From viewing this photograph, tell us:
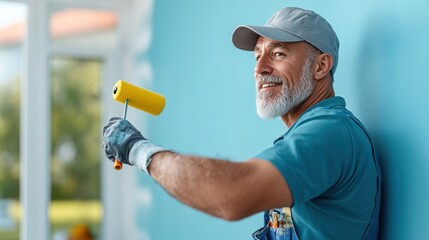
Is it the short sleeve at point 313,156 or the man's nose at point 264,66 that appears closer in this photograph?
the short sleeve at point 313,156

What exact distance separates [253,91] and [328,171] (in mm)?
1055

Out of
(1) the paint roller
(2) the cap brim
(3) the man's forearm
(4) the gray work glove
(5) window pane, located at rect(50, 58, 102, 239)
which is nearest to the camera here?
(3) the man's forearm

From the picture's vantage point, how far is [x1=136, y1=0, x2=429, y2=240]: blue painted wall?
142 centimetres

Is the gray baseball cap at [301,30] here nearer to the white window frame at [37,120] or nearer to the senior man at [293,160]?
the senior man at [293,160]

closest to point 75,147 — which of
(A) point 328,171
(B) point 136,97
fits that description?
(B) point 136,97

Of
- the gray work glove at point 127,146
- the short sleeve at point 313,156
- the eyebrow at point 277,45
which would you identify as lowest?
the gray work glove at point 127,146

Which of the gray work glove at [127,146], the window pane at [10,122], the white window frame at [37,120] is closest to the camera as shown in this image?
the gray work glove at [127,146]

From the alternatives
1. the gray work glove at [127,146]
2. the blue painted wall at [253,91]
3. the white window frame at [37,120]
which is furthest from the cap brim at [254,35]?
the white window frame at [37,120]

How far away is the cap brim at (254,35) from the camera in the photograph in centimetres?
155

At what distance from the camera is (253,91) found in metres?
2.34

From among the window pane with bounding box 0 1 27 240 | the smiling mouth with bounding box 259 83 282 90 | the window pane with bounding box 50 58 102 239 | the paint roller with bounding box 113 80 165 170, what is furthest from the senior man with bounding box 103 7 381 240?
the window pane with bounding box 0 1 27 240

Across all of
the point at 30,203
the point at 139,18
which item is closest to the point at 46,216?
the point at 30,203

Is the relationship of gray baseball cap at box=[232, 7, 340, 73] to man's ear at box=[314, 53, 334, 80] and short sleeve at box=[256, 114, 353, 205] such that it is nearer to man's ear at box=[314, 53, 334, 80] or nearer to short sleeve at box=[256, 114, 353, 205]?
man's ear at box=[314, 53, 334, 80]

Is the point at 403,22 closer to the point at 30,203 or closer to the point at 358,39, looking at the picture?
the point at 358,39
